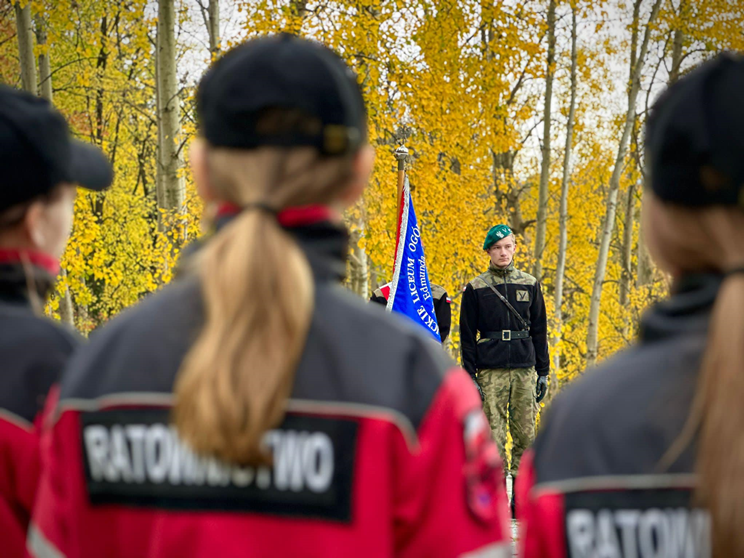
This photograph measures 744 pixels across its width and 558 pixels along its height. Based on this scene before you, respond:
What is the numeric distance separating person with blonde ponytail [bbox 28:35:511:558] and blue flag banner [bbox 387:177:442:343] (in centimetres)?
661

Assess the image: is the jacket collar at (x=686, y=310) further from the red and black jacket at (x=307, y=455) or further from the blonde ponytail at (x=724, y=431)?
the red and black jacket at (x=307, y=455)

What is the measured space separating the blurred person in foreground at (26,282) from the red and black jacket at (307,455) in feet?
0.71

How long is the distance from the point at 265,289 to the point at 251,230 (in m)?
0.10

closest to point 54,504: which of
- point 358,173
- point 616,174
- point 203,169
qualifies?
point 203,169

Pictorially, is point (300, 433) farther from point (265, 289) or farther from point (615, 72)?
point (615, 72)

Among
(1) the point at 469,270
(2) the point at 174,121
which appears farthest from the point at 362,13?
(1) the point at 469,270

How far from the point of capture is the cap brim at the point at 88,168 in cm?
181

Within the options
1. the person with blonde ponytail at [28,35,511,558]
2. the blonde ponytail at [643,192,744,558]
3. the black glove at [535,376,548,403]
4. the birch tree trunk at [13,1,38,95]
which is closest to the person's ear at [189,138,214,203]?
the person with blonde ponytail at [28,35,511,558]

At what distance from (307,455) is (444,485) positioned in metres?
0.22

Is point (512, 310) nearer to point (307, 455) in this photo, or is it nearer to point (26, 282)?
point (26, 282)

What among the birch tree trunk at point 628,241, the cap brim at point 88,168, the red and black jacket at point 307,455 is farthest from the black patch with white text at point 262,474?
the birch tree trunk at point 628,241

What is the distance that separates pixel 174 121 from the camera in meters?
10.4

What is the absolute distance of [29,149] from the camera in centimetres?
162

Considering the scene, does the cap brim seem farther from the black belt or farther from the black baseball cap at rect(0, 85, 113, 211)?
the black belt
